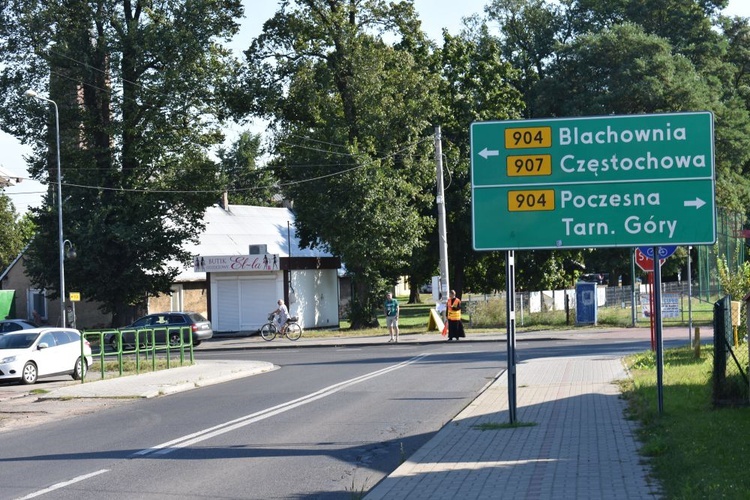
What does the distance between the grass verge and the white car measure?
47.7 ft

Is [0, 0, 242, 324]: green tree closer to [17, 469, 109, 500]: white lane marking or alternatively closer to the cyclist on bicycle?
the cyclist on bicycle

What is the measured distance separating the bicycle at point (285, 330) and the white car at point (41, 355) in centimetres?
1513

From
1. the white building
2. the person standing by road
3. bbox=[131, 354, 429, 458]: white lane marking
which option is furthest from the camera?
the white building

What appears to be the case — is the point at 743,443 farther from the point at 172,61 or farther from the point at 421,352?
the point at 172,61

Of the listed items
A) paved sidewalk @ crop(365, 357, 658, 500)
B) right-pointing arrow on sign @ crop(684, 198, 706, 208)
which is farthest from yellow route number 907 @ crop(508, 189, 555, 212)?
paved sidewalk @ crop(365, 357, 658, 500)

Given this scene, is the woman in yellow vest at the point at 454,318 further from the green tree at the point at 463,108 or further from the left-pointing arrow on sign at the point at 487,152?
the left-pointing arrow on sign at the point at 487,152

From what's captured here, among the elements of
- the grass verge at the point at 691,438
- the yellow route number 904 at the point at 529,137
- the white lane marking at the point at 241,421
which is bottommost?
the white lane marking at the point at 241,421

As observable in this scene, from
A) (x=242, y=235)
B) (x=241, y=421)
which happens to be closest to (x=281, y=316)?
(x=242, y=235)

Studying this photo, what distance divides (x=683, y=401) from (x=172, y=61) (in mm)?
33618

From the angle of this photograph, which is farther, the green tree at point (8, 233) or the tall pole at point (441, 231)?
the green tree at point (8, 233)

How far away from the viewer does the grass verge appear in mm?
8266

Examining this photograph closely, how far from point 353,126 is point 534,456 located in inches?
1314

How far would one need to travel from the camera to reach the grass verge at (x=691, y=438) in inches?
325

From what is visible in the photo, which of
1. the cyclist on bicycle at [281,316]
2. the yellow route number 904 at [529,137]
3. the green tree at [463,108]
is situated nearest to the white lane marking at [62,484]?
the yellow route number 904 at [529,137]
